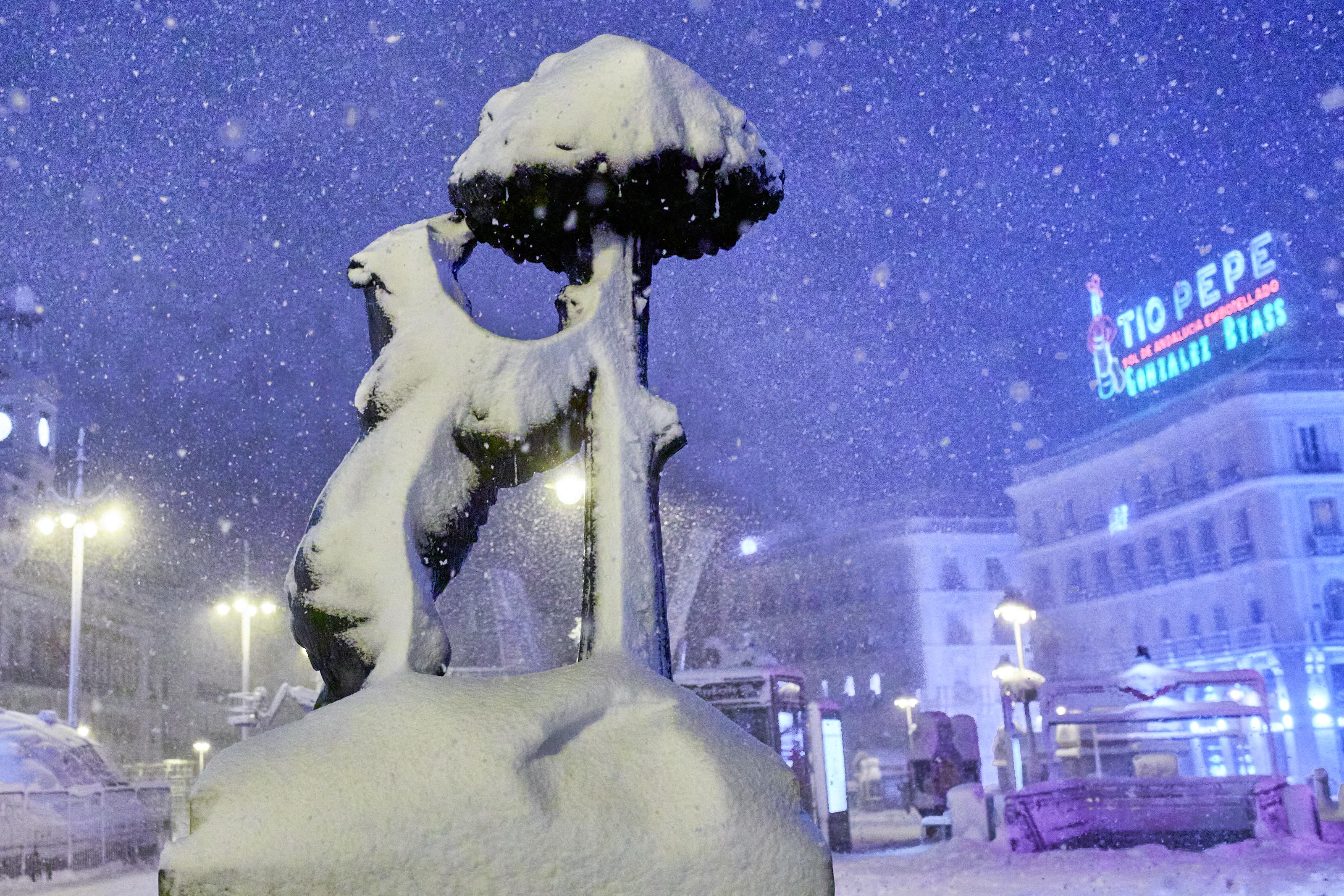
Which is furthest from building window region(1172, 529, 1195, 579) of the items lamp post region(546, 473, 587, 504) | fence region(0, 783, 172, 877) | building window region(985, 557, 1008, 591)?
lamp post region(546, 473, 587, 504)

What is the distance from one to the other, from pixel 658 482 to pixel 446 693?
120 centimetres

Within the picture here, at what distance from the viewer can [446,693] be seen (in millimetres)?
2791

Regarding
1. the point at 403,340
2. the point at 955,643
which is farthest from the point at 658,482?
the point at 955,643

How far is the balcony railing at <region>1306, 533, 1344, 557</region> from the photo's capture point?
3678 cm

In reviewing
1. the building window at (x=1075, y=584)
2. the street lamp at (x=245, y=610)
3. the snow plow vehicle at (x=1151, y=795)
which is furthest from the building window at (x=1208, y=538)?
the street lamp at (x=245, y=610)

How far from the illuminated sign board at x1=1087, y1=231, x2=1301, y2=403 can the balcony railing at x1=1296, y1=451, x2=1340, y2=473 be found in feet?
13.2

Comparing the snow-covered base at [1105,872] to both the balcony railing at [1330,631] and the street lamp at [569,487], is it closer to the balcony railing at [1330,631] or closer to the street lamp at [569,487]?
the street lamp at [569,487]

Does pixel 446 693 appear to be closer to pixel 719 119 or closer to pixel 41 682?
pixel 719 119

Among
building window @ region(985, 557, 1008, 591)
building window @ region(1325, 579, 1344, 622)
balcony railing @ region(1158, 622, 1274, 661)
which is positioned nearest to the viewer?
building window @ region(1325, 579, 1344, 622)

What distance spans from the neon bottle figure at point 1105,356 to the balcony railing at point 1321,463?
406 inches

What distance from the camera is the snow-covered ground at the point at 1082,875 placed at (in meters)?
10.6

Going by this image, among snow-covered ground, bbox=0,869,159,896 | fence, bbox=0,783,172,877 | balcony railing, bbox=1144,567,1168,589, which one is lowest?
snow-covered ground, bbox=0,869,159,896

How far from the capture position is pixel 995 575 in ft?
185

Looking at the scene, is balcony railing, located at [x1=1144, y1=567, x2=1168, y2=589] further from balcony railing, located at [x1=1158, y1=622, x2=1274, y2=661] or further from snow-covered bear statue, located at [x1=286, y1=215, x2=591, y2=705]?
snow-covered bear statue, located at [x1=286, y1=215, x2=591, y2=705]
